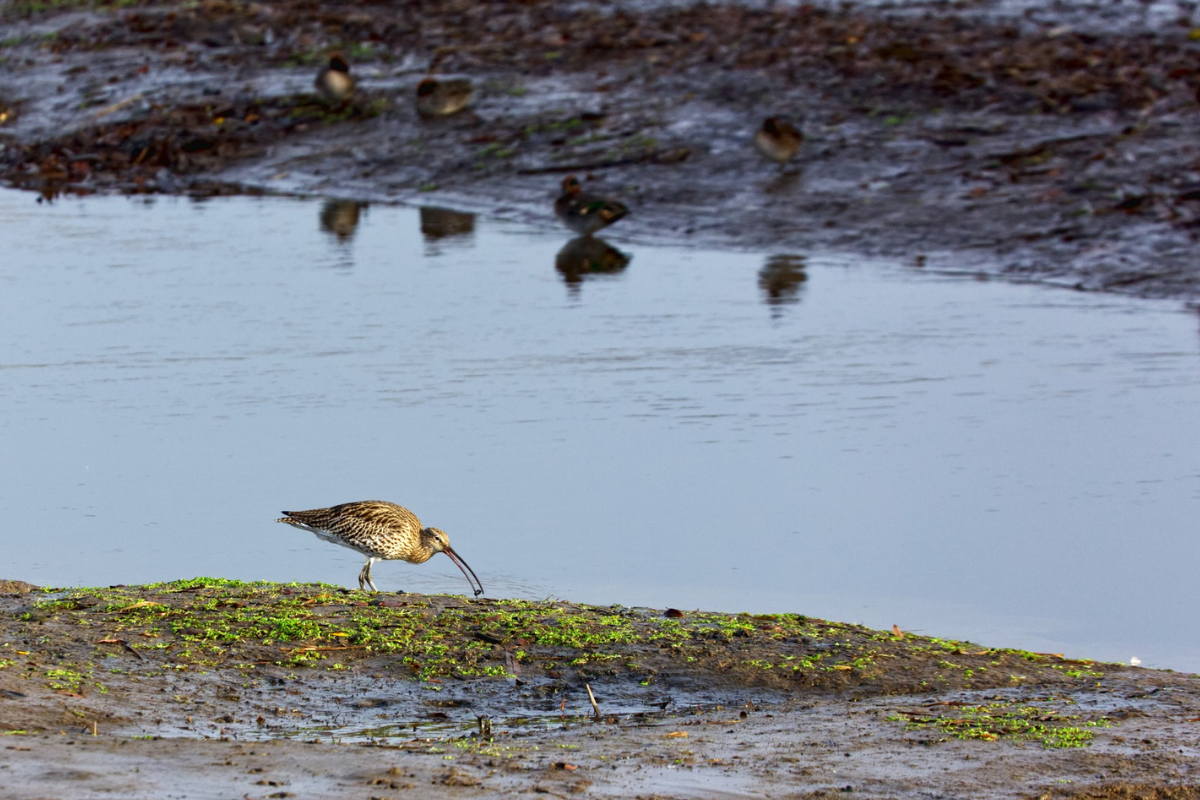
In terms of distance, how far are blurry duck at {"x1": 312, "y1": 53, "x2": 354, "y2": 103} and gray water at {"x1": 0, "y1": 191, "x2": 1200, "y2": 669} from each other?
574 centimetres

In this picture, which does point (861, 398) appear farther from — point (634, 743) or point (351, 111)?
point (351, 111)

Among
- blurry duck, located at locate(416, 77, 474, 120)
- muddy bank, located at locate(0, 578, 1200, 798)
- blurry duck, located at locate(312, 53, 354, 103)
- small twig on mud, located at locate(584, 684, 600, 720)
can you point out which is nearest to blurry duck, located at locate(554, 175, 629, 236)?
blurry duck, located at locate(416, 77, 474, 120)

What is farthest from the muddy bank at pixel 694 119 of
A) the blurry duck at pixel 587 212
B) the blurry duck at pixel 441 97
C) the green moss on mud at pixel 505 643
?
the green moss on mud at pixel 505 643

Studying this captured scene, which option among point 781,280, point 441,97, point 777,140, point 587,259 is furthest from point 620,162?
point 781,280

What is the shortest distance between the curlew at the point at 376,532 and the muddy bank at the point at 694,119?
8072mm

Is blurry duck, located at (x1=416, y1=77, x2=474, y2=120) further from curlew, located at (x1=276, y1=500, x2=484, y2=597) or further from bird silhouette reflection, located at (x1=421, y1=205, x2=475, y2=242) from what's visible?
curlew, located at (x1=276, y1=500, x2=484, y2=597)

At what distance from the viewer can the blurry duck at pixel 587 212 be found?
16.3 meters

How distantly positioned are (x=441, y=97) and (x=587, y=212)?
4.54 metres

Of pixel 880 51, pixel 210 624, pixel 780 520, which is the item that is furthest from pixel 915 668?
pixel 880 51

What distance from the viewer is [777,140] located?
57.1 ft

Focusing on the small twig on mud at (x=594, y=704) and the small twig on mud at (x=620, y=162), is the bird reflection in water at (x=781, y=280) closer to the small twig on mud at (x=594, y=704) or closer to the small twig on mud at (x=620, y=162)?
the small twig on mud at (x=620, y=162)

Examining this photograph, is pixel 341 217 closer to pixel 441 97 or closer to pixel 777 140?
pixel 441 97

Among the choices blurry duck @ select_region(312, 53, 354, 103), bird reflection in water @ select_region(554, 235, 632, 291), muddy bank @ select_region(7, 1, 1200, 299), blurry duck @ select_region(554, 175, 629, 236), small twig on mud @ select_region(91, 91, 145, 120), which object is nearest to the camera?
bird reflection in water @ select_region(554, 235, 632, 291)

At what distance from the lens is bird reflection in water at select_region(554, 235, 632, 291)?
14.8 m
